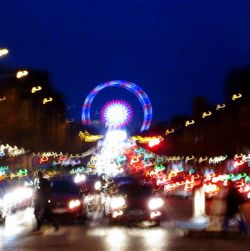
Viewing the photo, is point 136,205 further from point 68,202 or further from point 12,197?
point 12,197

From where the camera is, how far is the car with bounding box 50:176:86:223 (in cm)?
2921

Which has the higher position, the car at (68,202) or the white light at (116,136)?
the white light at (116,136)

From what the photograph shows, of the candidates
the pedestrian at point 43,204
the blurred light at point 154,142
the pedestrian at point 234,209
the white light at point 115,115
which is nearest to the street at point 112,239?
the pedestrian at point 43,204

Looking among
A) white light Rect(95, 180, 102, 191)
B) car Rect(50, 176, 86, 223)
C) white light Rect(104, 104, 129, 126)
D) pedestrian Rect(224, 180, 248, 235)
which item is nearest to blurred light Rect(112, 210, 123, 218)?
car Rect(50, 176, 86, 223)

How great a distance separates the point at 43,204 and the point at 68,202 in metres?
3.25

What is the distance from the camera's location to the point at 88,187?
32.3 meters

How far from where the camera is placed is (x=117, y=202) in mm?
27734

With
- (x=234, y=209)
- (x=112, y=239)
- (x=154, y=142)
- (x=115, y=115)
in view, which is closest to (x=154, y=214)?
(x=234, y=209)

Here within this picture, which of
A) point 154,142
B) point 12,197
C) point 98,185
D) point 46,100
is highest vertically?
point 46,100

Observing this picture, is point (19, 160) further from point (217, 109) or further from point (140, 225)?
point (140, 225)

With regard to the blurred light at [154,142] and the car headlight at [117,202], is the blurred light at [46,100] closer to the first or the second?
the blurred light at [154,142]

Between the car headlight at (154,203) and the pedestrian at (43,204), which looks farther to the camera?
the car headlight at (154,203)

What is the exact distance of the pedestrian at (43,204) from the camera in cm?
2602

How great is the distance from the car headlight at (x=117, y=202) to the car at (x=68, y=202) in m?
1.50
